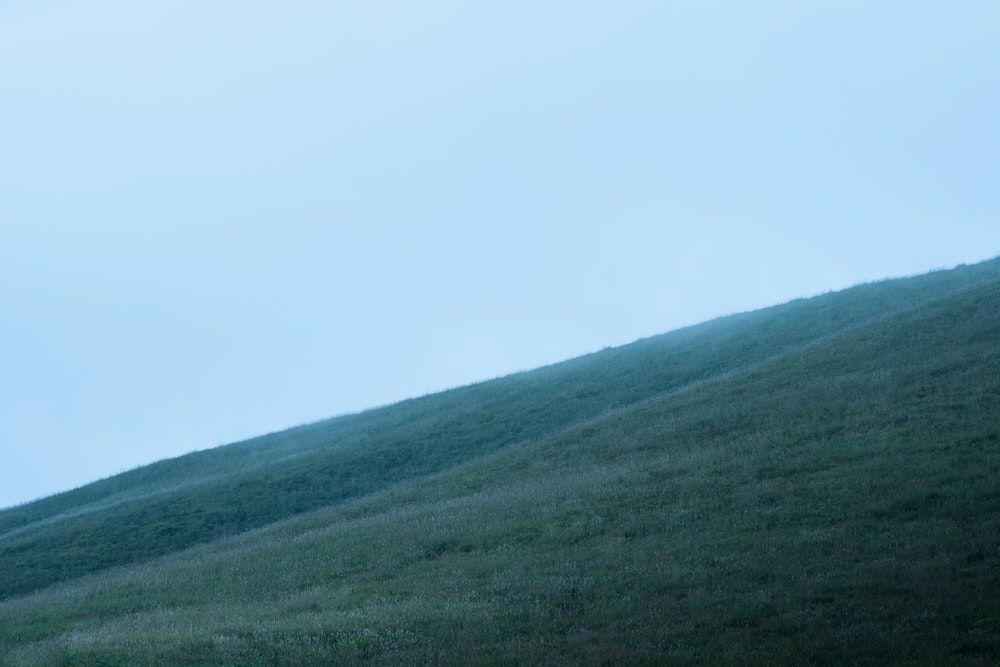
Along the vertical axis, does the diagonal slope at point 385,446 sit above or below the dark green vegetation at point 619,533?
above

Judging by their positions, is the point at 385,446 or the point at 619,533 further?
the point at 385,446

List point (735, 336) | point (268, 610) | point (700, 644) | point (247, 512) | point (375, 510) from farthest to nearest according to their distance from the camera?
1. point (735, 336)
2. point (247, 512)
3. point (375, 510)
4. point (268, 610)
5. point (700, 644)

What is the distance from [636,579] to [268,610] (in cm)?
792

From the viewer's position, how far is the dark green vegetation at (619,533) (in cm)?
1404

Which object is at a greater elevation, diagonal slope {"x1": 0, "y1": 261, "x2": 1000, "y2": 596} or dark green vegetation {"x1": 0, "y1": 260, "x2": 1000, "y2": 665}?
diagonal slope {"x1": 0, "y1": 261, "x2": 1000, "y2": 596}

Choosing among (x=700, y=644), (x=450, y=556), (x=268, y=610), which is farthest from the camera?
(x=450, y=556)

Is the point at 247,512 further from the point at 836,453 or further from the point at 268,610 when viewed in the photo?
the point at 836,453

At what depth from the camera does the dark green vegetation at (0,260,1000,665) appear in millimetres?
14039

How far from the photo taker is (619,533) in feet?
72.1

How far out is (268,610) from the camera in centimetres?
2044

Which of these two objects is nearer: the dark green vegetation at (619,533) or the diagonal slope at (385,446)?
the dark green vegetation at (619,533)

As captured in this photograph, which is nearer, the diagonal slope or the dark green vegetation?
the dark green vegetation

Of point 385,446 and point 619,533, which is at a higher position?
point 385,446

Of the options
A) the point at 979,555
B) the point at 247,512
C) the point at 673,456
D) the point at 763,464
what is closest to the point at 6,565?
the point at 247,512
